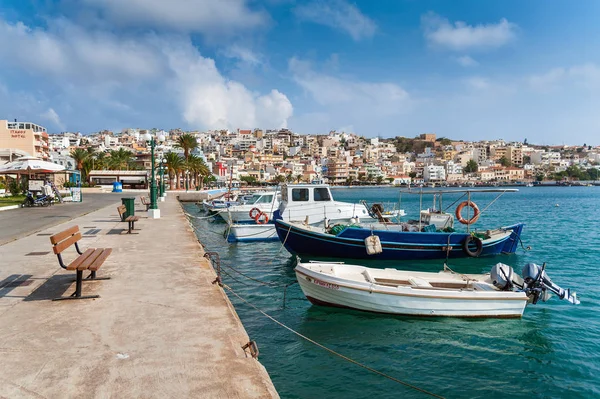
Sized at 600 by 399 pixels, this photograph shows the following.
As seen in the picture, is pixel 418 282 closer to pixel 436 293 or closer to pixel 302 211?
pixel 436 293

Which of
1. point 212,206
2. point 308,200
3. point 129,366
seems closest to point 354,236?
point 308,200

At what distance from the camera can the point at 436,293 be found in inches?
371

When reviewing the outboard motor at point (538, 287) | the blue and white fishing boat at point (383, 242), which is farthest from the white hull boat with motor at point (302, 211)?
the outboard motor at point (538, 287)

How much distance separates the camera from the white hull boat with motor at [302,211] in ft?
68.5

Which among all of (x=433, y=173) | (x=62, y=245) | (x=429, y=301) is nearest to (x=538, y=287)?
(x=429, y=301)

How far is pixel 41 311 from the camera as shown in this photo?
6570 mm

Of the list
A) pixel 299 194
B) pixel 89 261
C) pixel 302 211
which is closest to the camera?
pixel 89 261

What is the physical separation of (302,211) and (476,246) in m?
7.67

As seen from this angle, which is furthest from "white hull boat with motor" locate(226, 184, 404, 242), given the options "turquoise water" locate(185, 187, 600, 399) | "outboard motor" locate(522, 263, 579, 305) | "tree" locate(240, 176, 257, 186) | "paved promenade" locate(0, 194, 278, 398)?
"tree" locate(240, 176, 257, 186)

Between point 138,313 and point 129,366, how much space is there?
1888 mm

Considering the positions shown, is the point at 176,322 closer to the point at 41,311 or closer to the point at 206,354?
the point at 206,354

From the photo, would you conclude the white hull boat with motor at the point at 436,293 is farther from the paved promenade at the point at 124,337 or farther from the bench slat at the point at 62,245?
the bench slat at the point at 62,245

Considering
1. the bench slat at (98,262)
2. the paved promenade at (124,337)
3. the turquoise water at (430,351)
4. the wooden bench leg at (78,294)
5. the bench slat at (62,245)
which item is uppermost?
the bench slat at (62,245)

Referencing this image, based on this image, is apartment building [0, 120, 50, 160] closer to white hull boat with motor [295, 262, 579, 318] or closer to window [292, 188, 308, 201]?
window [292, 188, 308, 201]
